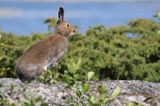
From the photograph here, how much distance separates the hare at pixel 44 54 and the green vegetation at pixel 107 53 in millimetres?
1149

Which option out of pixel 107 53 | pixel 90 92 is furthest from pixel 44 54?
pixel 107 53

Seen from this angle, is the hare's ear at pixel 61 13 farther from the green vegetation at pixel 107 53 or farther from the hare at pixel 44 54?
the green vegetation at pixel 107 53

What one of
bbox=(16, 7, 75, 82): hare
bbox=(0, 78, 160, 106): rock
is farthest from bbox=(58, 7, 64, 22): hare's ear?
bbox=(0, 78, 160, 106): rock

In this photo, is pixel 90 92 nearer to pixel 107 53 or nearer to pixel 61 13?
pixel 61 13

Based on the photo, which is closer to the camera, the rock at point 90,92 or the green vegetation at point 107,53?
the rock at point 90,92

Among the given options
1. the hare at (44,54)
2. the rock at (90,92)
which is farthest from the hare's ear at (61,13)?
the rock at (90,92)

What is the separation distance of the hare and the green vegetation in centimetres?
115

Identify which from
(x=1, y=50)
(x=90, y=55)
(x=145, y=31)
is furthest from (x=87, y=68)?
(x=145, y=31)

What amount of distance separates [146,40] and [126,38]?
1.00 ft

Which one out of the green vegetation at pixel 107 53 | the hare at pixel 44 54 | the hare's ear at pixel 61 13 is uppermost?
the hare's ear at pixel 61 13

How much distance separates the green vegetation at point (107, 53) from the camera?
957cm

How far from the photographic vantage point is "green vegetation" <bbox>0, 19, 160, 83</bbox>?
31.4 feet

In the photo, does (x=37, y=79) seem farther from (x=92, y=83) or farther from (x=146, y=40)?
→ (x=146, y=40)

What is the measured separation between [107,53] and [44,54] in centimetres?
345
